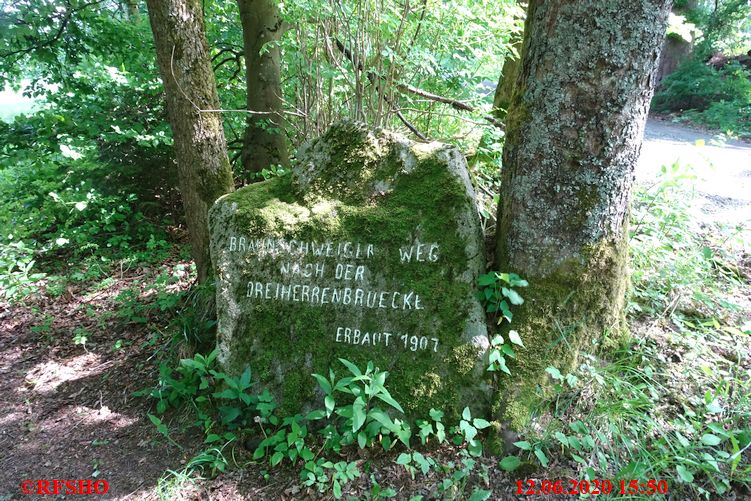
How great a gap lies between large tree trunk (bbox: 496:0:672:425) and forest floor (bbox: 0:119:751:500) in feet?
2.70

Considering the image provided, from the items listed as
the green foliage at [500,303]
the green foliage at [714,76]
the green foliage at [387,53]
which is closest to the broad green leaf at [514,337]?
the green foliage at [500,303]

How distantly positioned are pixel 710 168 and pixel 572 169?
1.83 m

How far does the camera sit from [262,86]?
16.6 ft

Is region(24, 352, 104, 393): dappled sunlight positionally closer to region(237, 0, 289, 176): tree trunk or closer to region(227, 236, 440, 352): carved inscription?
region(227, 236, 440, 352): carved inscription

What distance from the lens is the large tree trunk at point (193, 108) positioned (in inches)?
123

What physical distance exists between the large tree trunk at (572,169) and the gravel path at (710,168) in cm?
125

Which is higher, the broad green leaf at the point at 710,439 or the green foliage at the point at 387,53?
the green foliage at the point at 387,53

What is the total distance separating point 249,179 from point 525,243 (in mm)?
3964

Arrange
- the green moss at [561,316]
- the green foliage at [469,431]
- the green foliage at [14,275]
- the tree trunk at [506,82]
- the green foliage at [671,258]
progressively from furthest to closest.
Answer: the tree trunk at [506,82] → the green foliage at [14,275] → the green foliage at [671,258] → the green moss at [561,316] → the green foliage at [469,431]

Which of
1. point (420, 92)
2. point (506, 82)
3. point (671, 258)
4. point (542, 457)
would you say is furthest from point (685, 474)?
point (506, 82)

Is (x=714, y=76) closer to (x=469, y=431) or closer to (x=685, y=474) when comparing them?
(x=685, y=474)

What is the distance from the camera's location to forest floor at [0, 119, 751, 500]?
2.37 metres

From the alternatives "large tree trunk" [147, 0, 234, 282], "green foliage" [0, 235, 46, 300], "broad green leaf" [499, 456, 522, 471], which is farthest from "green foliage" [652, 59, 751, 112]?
"green foliage" [0, 235, 46, 300]

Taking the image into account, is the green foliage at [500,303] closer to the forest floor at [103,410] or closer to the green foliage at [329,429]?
the green foliage at [329,429]
